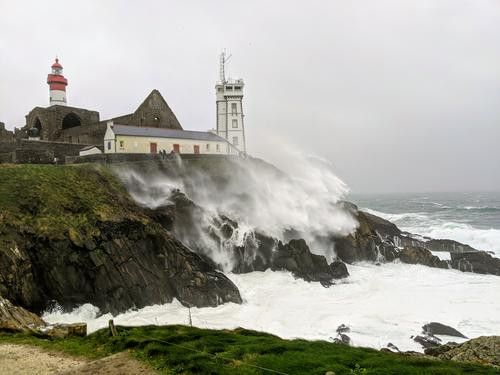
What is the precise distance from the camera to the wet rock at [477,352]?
9.71 metres

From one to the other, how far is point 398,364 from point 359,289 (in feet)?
52.8

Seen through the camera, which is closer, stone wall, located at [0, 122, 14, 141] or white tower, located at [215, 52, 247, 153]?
stone wall, located at [0, 122, 14, 141]

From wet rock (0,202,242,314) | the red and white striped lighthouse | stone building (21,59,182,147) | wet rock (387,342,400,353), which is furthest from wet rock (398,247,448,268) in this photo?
the red and white striped lighthouse

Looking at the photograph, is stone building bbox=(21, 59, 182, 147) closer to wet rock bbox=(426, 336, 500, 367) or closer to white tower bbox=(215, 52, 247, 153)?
white tower bbox=(215, 52, 247, 153)

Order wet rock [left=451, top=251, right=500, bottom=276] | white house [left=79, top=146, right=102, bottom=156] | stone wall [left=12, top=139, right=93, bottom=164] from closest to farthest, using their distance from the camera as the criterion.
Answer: stone wall [left=12, top=139, right=93, bottom=164] → wet rock [left=451, top=251, right=500, bottom=276] → white house [left=79, top=146, right=102, bottom=156]

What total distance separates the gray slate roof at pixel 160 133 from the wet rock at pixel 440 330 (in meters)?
26.7

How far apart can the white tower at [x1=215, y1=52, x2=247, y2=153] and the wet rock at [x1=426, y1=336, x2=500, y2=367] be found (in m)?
36.7

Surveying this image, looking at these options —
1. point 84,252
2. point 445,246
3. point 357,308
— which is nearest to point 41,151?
point 84,252

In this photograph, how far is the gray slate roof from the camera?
111ft

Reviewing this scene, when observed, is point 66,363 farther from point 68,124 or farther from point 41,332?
point 68,124

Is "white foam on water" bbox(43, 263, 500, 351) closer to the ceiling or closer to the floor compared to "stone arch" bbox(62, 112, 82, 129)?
closer to the floor

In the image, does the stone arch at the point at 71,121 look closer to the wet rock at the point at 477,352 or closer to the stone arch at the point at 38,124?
the stone arch at the point at 38,124

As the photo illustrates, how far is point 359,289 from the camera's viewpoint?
2367cm

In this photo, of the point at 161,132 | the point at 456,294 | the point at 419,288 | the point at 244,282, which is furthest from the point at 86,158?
the point at 456,294
